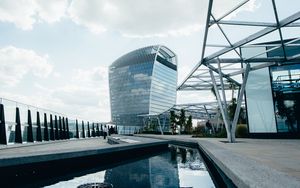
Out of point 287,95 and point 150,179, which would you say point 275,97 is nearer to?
point 287,95

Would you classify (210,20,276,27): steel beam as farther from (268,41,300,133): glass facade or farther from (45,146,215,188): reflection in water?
(268,41,300,133): glass facade

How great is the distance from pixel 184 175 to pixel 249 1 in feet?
29.5

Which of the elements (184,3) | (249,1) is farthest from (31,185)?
(249,1)

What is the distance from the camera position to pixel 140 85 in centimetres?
13275

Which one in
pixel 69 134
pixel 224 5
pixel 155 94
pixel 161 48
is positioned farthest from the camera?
pixel 161 48

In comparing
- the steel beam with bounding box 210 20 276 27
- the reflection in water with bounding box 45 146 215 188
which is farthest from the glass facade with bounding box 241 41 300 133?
the reflection in water with bounding box 45 146 215 188

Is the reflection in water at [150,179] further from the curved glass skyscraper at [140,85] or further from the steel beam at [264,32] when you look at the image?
the curved glass skyscraper at [140,85]

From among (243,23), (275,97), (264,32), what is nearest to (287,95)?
(275,97)

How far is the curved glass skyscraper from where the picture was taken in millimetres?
130625

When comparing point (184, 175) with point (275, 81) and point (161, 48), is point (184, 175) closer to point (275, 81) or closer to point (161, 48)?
point (275, 81)

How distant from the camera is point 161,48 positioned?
14662 cm

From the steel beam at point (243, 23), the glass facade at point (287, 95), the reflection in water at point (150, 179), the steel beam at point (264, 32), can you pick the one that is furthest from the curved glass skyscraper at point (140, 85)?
the reflection in water at point (150, 179)

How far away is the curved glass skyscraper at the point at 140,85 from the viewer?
130625 millimetres

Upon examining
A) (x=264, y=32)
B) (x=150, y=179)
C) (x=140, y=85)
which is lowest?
(x=150, y=179)
